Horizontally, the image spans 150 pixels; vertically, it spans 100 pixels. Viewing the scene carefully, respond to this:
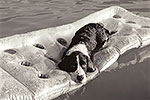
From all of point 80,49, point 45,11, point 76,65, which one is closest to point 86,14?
point 45,11

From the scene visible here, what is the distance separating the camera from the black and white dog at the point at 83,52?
7.01 feet

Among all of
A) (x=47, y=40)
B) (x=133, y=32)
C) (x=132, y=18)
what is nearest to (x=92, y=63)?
(x=47, y=40)

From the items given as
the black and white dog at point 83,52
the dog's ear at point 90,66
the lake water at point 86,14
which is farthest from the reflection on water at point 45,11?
the dog's ear at point 90,66

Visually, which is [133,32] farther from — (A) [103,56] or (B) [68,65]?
(B) [68,65]

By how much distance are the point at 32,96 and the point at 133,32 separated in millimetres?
1281

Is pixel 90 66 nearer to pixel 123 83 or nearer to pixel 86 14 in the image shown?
pixel 123 83

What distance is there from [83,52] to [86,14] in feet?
5.46

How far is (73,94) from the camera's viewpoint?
2.14m

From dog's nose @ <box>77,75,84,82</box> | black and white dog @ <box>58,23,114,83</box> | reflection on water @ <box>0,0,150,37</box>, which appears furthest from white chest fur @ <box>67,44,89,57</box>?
reflection on water @ <box>0,0,150,37</box>

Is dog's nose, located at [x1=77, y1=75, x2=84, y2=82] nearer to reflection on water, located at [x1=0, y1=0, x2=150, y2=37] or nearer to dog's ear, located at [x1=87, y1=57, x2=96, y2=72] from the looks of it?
dog's ear, located at [x1=87, y1=57, x2=96, y2=72]

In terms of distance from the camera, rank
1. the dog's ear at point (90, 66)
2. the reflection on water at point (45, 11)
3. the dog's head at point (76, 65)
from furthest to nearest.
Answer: the reflection on water at point (45, 11) → the dog's ear at point (90, 66) → the dog's head at point (76, 65)

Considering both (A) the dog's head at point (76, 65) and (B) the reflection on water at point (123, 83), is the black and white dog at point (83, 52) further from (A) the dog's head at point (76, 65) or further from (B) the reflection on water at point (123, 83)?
(B) the reflection on water at point (123, 83)

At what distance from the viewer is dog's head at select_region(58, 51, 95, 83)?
6.98ft

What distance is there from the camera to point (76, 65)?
7.00 feet
